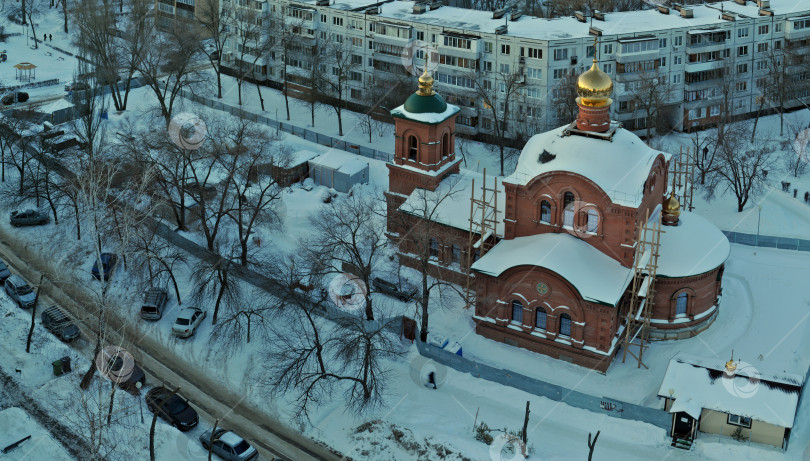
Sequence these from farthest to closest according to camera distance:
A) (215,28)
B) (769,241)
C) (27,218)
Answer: (215,28), (27,218), (769,241)

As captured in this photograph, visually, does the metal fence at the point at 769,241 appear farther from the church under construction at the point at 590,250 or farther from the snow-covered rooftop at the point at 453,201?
the snow-covered rooftop at the point at 453,201

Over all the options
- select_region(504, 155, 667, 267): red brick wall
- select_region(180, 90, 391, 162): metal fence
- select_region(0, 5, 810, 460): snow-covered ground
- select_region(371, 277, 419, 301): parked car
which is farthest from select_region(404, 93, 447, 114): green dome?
select_region(180, 90, 391, 162): metal fence

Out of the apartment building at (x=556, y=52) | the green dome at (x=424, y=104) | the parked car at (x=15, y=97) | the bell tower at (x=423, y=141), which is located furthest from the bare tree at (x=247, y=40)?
the green dome at (x=424, y=104)

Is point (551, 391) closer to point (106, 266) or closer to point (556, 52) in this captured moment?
point (106, 266)

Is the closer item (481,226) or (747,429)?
(747,429)

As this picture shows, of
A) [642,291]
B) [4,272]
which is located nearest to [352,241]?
[642,291]

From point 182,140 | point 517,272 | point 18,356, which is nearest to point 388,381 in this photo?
point 517,272
